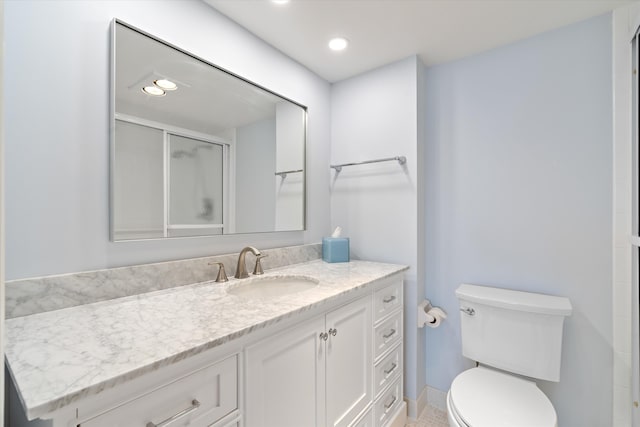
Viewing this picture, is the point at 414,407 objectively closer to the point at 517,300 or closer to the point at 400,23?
the point at 517,300

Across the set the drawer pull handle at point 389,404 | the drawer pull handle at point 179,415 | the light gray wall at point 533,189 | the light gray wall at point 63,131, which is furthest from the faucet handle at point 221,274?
the light gray wall at point 533,189

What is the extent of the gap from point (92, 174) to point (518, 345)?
206 cm

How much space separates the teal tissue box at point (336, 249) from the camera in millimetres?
1927

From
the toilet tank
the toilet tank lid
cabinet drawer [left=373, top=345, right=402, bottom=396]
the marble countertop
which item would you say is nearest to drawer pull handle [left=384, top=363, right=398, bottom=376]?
cabinet drawer [left=373, top=345, right=402, bottom=396]

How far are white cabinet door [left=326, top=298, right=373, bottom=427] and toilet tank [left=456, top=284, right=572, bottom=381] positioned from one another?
61 centimetres

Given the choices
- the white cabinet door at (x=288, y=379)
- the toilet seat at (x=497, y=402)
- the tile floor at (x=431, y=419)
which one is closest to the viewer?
the white cabinet door at (x=288, y=379)

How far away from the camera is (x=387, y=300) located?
5.30 ft

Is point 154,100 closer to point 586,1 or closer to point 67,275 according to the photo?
point 67,275

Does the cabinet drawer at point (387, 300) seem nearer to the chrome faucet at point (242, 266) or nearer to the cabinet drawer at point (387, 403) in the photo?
the cabinet drawer at point (387, 403)

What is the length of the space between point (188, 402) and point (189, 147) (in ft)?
3.47

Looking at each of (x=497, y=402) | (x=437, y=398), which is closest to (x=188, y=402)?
(x=497, y=402)

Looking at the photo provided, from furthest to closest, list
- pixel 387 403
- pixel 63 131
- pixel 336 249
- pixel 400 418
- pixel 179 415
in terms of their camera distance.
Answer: pixel 336 249, pixel 400 418, pixel 387 403, pixel 63 131, pixel 179 415

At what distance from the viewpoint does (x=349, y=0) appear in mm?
1390

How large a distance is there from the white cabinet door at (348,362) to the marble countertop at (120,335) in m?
0.15
